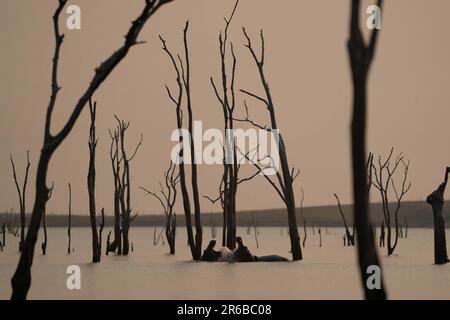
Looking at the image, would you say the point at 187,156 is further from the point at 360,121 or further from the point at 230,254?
the point at 360,121

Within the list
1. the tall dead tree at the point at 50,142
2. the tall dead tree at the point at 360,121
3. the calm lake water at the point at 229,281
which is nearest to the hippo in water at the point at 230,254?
the calm lake water at the point at 229,281

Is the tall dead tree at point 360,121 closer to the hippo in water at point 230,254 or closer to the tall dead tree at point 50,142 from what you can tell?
the tall dead tree at point 50,142

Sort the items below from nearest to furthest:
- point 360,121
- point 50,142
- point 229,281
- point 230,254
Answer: point 360,121 < point 50,142 < point 229,281 < point 230,254

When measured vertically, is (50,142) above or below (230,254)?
above

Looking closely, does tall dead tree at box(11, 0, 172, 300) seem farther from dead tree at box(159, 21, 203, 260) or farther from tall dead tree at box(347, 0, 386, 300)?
dead tree at box(159, 21, 203, 260)

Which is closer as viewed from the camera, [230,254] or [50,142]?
[50,142]

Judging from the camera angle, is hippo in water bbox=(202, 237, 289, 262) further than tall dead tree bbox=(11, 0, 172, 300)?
Yes

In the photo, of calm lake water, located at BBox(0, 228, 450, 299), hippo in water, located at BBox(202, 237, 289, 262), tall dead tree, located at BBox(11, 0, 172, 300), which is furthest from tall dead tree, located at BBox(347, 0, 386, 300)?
hippo in water, located at BBox(202, 237, 289, 262)

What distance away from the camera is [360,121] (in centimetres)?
613

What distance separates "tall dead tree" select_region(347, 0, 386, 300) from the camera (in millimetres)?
6117

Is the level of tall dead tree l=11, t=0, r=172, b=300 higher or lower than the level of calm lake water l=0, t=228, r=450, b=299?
higher

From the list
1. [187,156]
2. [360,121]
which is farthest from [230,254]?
[360,121]
